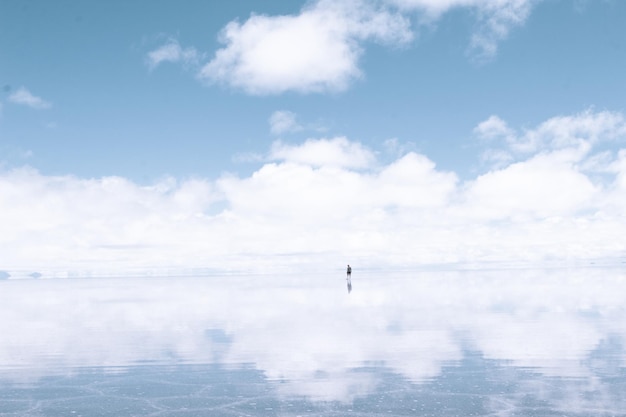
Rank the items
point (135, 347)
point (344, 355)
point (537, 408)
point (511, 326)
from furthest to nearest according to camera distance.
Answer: point (511, 326) < point (135, 347) < point (344, 355) < point (537, 408)

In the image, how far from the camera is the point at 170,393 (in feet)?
84.2

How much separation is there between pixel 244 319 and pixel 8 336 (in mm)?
18785

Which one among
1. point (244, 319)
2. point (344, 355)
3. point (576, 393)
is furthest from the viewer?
point (244, 319)

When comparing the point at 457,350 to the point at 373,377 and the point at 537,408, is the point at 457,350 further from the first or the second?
the point at 537,408

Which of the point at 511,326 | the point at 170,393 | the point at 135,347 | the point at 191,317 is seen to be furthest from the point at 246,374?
the point at 191,317

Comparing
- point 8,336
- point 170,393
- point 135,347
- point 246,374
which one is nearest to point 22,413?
point 170,393

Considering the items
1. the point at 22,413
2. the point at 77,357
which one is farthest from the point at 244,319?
the point at 22,413

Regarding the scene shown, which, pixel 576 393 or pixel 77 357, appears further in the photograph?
pixel 77 357

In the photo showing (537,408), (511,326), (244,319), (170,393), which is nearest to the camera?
(537,408)

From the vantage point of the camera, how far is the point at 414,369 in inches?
1168

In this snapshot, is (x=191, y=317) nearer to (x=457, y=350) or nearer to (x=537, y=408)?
(x=457, y=350)

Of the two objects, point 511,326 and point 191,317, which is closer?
point 511,326

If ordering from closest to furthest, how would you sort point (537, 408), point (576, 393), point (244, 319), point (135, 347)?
point (537, 408) < point (576, 393) < point (135, 347) < point (244, 319)

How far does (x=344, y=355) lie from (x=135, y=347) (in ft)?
45.5
